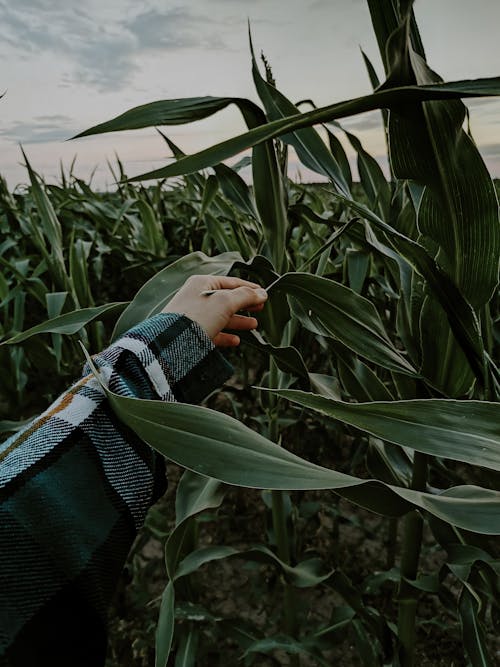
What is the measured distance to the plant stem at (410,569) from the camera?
0.62 metres

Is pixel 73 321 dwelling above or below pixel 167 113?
below

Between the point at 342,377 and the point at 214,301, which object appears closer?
the point at 214,301

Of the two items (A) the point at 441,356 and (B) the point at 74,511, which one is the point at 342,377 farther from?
(B) the point at 74,511

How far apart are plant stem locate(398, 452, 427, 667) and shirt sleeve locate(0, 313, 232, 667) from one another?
12.5 inches

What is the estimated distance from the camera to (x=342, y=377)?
68 cm

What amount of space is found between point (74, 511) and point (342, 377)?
385 millimetres

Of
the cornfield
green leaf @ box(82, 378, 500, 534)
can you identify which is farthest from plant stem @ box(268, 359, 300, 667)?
green leaf @ box(82, 378, 500, 534)

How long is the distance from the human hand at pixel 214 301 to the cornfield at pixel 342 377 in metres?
0.03

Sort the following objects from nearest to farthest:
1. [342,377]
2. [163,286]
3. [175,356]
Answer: [175,356]
[163,286]
[342,377]

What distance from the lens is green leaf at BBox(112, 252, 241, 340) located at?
0.54 m

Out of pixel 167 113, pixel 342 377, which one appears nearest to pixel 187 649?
pixel 342 377

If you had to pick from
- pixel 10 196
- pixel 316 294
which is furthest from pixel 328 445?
pixel 10 196

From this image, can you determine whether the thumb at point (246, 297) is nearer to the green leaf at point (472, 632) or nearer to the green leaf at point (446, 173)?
the green leaf at point (446, 173)

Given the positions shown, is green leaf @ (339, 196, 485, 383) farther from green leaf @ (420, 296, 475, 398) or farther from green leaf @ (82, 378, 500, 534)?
green leaf @ (82, 378, 500, 534)
